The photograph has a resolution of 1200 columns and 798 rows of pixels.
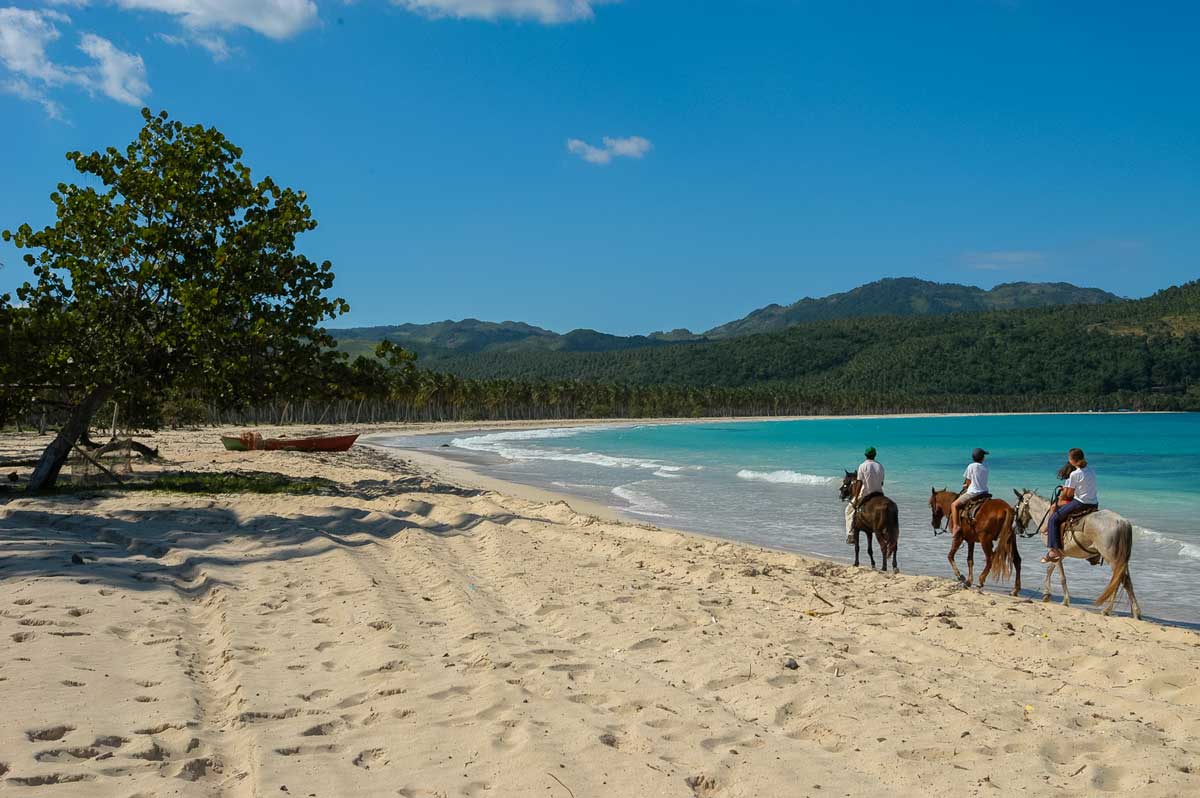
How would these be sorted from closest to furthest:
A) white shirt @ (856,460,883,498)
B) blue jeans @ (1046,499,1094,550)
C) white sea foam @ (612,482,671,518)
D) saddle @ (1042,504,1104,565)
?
saddle @ (1042,504,1104,565)
blue jeans @ (1046,499,1094,550)
white shirt @ (856,460,883,498)
white sea foam @ (612,482,671,518)

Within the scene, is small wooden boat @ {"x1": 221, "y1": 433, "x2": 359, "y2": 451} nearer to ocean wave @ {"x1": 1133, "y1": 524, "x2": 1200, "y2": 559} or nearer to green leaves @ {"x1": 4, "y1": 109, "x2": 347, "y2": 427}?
green leaves @ {"x1": 4, "y1": 109, "x2": 347, "y2": 427}

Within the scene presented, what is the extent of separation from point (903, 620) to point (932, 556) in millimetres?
7304

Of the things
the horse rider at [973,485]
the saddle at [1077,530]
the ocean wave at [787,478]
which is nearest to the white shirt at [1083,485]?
the saddle at [1077,530]

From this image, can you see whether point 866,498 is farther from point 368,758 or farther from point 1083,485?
point 368,758

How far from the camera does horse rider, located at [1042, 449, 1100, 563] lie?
10.9 meters

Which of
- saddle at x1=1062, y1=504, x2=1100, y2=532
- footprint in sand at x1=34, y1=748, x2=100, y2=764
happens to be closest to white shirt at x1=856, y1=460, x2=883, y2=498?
saddle at x1=1062, y1=504, x2=1100, y2=532

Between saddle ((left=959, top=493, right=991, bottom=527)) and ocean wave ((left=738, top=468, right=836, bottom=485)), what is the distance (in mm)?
18956

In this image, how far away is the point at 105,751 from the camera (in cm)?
445

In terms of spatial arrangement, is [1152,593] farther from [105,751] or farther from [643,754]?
[105,751]

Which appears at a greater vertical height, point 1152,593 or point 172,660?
point 172,660

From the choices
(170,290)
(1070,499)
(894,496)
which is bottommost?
(894,496)

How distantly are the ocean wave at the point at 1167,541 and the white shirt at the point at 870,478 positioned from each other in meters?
7.42

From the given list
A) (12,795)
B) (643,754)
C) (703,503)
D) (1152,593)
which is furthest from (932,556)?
(12,795)

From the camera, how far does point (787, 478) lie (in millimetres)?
33156
